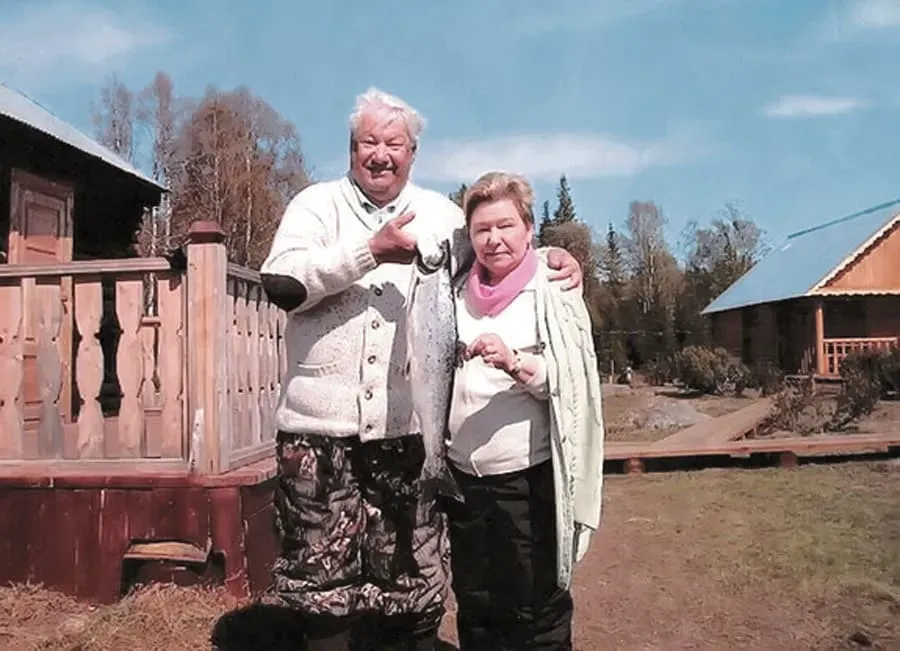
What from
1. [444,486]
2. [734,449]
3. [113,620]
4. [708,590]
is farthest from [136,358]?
[734,449]

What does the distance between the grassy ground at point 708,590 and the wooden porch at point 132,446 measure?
20cm

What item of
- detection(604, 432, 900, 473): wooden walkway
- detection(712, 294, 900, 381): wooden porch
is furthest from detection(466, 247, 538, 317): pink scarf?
detection(712, 294, 900, 381): wooden porch

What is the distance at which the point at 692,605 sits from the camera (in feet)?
15.7

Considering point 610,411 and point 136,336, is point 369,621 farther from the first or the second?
point 610,411

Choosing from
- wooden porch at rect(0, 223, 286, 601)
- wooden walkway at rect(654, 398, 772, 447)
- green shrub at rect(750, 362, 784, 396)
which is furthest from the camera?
green shrub at rect(750, 362, 784, 396)

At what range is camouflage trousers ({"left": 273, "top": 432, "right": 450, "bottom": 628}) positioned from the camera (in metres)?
2.77

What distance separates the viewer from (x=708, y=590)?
5.06 meters

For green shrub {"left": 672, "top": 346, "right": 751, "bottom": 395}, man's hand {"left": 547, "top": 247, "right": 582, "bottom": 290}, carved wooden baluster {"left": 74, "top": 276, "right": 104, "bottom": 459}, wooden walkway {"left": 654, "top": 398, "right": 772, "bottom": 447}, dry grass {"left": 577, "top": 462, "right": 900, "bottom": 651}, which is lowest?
dry grass {"left": 577, "top": 462, "right": 900, "bottom": 651}

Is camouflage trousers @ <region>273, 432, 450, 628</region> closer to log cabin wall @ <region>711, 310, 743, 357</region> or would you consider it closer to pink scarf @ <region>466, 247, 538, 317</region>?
pink scarf @ <region>466, 247, 538, 317</region>

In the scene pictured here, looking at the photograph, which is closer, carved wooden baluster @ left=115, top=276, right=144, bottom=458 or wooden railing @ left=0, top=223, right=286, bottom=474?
wooden railing @ left=0, top=223, right=286, bottom=474

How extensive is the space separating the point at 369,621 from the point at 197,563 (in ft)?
5.28

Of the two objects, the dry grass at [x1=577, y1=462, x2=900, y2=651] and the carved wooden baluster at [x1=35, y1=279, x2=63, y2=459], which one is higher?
the carved wooden baluster at [x1=35, y1=279, x2=63, y2=459]

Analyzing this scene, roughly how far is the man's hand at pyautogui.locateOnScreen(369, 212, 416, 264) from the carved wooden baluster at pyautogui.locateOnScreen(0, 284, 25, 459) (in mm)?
2908

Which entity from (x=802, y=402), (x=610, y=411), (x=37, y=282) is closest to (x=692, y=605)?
(x=37, y=282)
